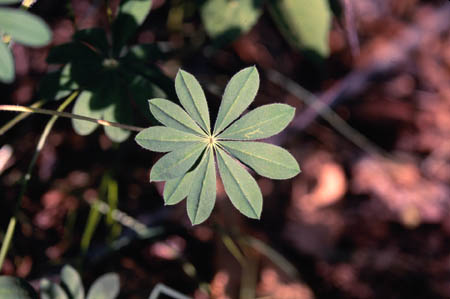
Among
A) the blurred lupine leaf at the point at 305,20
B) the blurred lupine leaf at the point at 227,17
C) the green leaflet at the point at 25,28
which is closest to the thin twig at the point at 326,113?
the blurred lupine leaf at the point at 305,20

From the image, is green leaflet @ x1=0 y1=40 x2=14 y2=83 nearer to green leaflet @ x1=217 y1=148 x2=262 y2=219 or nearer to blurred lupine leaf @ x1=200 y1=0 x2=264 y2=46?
green leaflet @ x1=217 y1=148 x2=262 y2=219

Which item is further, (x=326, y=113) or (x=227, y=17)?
(x=326, y=113)

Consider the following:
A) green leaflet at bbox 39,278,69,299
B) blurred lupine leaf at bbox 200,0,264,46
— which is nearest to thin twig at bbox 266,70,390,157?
blurred lupine leaf at bbox 200,0,264,46

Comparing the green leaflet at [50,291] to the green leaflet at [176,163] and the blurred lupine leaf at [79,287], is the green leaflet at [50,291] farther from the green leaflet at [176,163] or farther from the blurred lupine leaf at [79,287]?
the green leaflet at [176,163]

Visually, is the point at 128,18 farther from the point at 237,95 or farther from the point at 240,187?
the point at 240,187

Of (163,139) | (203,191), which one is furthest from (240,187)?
(163,139)

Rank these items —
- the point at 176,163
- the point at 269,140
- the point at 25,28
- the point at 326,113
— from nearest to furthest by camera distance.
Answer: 1. the point at 25,28
2. the point at 176,163
3. the point at 269,140
4. the point at 326,113
